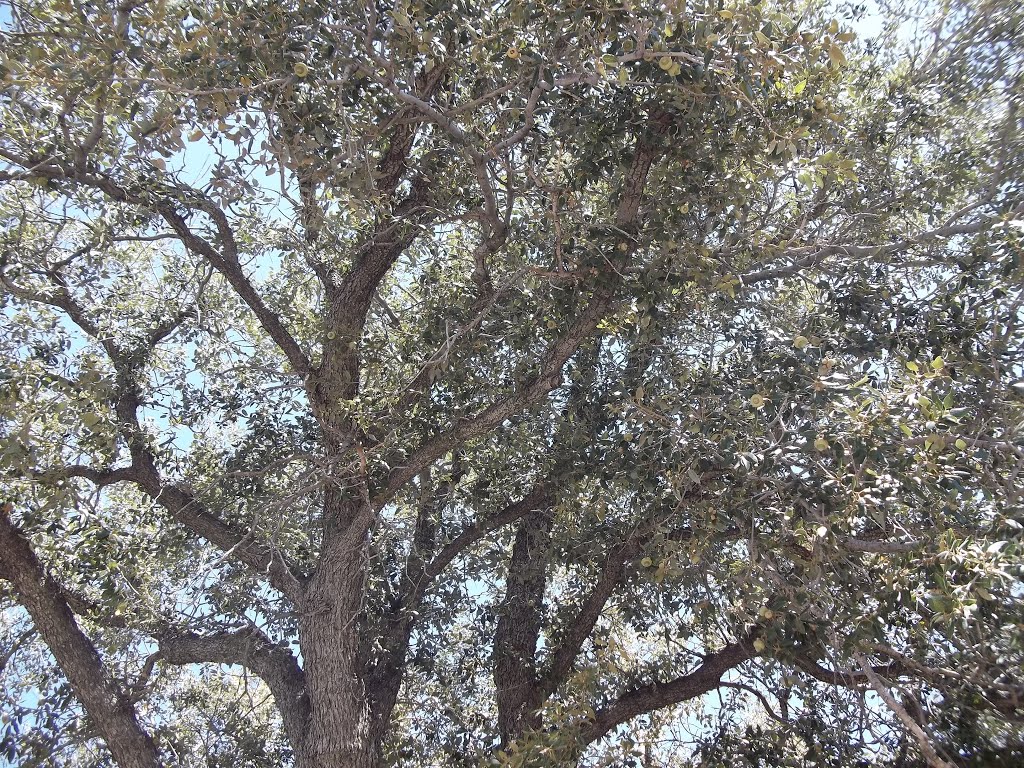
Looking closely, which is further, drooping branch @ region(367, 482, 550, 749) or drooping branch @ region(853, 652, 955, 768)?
drooping branch @ region(367, 482, 550, 749)

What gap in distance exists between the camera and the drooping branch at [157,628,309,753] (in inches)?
211

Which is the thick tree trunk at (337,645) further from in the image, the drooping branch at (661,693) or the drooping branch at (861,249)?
the drooping branch at (861,249)

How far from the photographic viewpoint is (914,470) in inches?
152

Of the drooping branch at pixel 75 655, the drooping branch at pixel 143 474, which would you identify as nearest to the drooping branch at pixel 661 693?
the drooping branch at pixel 143 474

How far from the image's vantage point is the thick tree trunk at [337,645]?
16.2 feet

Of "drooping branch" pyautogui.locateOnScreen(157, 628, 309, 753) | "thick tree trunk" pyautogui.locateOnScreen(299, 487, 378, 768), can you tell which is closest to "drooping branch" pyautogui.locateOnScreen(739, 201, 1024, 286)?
"thick tree trunk" pyautogui.locateOnScreen(299, 487, 378, 768)

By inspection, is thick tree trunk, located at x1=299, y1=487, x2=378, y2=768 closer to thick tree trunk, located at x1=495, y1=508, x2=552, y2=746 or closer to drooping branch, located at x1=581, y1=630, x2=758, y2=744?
thick tree trunk, located at x1=495, y1=508, x2=552, y2=746

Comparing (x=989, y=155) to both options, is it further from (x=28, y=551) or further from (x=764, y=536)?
(x=28, y=551)

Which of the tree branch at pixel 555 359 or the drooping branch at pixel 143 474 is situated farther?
the drooping branch at pixel 143 474

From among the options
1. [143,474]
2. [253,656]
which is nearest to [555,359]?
[253,656]

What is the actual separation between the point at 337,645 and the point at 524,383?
6.53ft

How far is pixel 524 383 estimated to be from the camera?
202 inches

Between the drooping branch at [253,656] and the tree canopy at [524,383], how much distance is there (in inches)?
1.5

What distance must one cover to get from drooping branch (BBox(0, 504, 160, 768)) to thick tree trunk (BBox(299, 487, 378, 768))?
3.47ft
